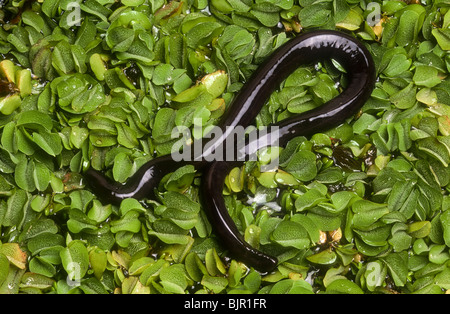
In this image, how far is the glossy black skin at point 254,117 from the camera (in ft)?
6.89

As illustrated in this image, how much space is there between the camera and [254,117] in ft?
7.43

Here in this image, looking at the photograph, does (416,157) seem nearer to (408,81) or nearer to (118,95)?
(408,81)

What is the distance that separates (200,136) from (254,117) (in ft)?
0.82

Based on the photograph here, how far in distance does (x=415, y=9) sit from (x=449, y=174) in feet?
2.41

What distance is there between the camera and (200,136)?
218cm

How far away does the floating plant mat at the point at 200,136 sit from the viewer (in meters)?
2.08

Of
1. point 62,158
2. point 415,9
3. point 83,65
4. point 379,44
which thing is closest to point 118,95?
point 83,65

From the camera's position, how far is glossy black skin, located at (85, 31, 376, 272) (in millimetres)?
2100

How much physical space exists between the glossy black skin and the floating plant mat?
0.16 feet

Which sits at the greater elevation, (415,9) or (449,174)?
(415,9)

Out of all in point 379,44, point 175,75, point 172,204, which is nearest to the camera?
point 172,204

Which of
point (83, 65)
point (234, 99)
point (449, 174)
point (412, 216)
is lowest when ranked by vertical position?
point (412, 216)

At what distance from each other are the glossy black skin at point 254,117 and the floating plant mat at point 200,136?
49 mm

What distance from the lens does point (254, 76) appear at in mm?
2281
